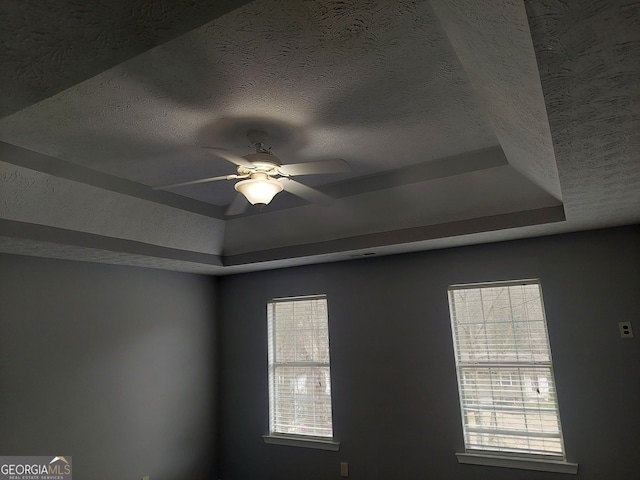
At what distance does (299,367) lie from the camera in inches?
184

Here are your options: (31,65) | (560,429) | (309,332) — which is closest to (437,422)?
(560,429)

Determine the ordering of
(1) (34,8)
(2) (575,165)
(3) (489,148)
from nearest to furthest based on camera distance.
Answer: (1) (34,8) < (2) (575,165) < (3) (489,148)

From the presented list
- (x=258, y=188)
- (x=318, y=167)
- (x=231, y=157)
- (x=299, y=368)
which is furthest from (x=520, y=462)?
(x=231, y=157)

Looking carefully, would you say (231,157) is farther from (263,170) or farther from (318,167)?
(318,167)

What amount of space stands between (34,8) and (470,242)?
3482 millimetres

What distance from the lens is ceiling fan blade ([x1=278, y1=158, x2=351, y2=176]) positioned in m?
2.23

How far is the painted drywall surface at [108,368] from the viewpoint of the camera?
336 centimetres

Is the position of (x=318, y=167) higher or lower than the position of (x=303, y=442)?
higher

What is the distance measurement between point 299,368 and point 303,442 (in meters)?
0.74

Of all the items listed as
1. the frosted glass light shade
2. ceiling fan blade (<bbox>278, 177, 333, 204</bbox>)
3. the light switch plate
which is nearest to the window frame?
ceiling fan blade (<bbox>278, 177, 333, 204</bbox>)

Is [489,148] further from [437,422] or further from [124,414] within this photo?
[124,414]

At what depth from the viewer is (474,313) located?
12.6ft

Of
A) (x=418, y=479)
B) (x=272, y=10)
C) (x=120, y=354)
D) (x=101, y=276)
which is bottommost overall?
(x=418, y=479)

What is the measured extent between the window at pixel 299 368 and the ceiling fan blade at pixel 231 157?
262cm
